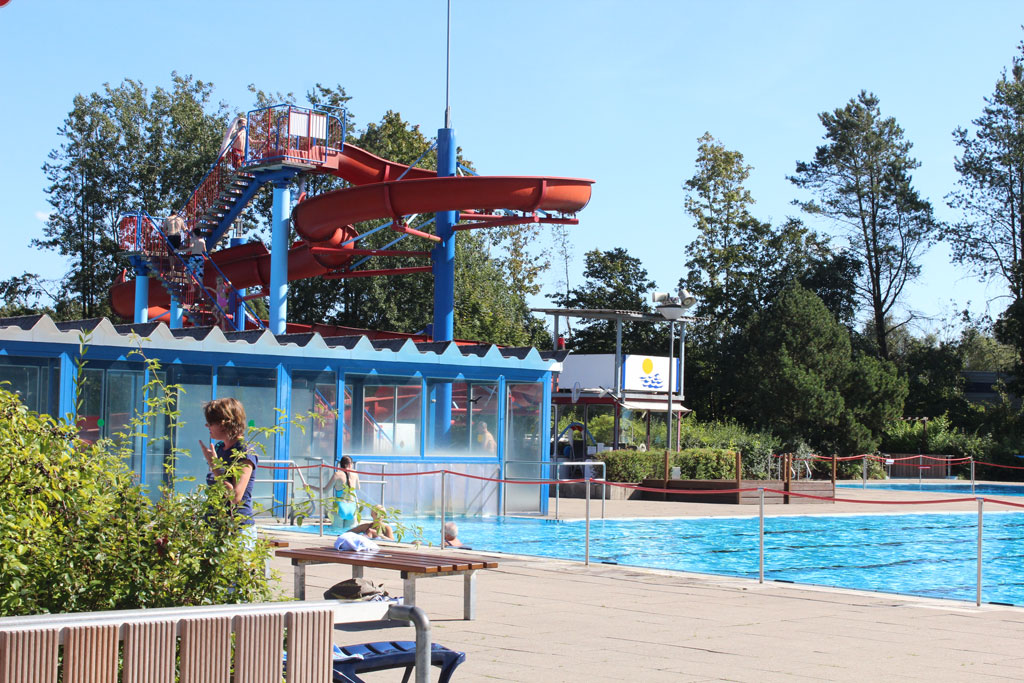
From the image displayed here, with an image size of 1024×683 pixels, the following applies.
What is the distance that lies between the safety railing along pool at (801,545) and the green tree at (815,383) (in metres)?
20.7

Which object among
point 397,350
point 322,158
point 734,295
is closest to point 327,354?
point 397,350

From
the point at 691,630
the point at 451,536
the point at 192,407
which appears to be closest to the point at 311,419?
the point at 192,407

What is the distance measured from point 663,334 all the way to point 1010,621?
5488cm

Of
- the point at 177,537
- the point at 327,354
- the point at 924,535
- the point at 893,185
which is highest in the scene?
the point at 893,185

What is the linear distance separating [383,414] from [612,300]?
151 feet

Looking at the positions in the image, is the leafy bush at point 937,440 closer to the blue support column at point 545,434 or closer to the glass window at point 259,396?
the blue support column at point 545,434

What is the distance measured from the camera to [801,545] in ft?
64.2

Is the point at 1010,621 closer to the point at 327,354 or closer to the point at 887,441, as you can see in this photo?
the point at 327,354

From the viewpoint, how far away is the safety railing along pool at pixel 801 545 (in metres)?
15.0

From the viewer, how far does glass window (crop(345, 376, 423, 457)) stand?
843 inches

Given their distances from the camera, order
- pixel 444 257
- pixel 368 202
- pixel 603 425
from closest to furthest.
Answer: pixel 368 202 < pixel 444 257 < pixel 603 425

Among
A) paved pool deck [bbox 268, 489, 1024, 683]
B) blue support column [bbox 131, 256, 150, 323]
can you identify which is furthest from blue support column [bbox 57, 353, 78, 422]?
blue support column [bbox 131, 256, 150, 323]

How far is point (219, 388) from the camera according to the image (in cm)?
1956

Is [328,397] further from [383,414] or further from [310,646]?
[310,646]
